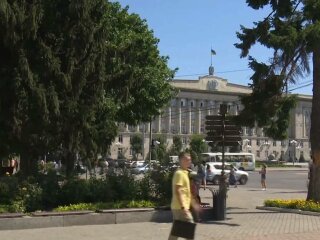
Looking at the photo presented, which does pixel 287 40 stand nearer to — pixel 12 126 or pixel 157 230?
pixel 157 230

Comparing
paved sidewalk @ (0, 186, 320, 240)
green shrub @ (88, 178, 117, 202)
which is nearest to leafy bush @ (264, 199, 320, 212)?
paved sidewalk @ (0, 186, 320, 240)

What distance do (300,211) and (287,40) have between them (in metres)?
5.65

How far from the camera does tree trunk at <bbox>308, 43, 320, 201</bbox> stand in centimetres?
1938

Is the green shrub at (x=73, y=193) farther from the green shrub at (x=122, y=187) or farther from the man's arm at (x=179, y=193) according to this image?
the man's arm at (x=179, y=193)

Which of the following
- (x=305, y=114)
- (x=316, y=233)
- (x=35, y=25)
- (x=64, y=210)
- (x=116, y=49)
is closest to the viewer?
(x=316, y=233)

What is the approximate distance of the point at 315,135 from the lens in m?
19.5

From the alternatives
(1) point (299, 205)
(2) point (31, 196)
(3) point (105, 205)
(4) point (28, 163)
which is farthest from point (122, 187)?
(1) point (299, 205)

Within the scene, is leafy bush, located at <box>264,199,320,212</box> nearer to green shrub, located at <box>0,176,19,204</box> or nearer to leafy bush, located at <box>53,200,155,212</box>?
leafy bush, located at <box>53,200,155,212</box>

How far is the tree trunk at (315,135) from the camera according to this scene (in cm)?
1938

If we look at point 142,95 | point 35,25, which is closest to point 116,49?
point 35,25

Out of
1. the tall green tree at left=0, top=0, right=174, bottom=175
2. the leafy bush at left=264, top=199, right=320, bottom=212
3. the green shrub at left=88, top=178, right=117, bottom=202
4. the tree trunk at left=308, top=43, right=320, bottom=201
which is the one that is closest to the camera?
the green shrub at left=88, top=178, right=117, bottom=202

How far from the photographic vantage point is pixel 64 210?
48.6ft

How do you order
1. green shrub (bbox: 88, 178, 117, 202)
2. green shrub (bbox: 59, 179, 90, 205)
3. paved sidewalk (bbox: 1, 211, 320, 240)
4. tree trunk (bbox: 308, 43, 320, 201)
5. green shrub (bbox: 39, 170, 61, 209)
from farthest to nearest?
tree trunk (bbox: 308, 43, 320, 201)
green shrub (bbox: 88, 178, 117, 202)
green shrub (bbox: 59, 179, 90, 205)
green shrub (bbox: 39, 170, 61, 209)
paved sidewalk (bbox: 1, 211, 320, 240)

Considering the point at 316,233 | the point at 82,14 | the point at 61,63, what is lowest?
the point at 316,233
